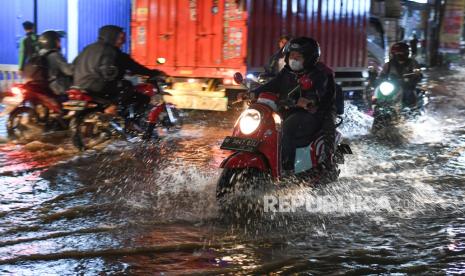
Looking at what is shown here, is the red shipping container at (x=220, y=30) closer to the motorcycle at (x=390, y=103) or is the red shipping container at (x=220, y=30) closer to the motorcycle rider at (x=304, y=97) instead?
the motorcycle at (x=390, y=103)

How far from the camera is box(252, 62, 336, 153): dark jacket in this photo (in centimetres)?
530

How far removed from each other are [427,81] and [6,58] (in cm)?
1334

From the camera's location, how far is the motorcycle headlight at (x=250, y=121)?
4828mm

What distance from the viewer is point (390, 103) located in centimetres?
981

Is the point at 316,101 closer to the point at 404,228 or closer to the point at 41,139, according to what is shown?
the point at 404,228

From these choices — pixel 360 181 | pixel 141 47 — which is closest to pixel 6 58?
pixel 141 47

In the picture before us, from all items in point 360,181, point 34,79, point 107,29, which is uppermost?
point 107,29

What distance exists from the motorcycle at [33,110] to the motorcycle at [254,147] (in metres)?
4.54

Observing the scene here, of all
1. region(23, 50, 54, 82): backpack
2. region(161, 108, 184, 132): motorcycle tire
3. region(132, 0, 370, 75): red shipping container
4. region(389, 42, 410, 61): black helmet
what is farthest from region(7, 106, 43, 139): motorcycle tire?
region(389, 42, 410, 61): black helmet

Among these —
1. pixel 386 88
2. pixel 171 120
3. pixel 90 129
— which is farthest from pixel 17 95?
pixel 386 88

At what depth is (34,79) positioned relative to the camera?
8.73 metres

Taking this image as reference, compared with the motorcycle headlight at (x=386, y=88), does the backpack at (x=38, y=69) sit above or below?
above

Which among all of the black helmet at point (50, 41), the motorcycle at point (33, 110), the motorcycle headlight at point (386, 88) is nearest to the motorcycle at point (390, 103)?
the motorcycle headlight at point (386, 88)

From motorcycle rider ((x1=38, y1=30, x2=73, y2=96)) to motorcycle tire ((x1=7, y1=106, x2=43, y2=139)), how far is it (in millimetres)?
554
